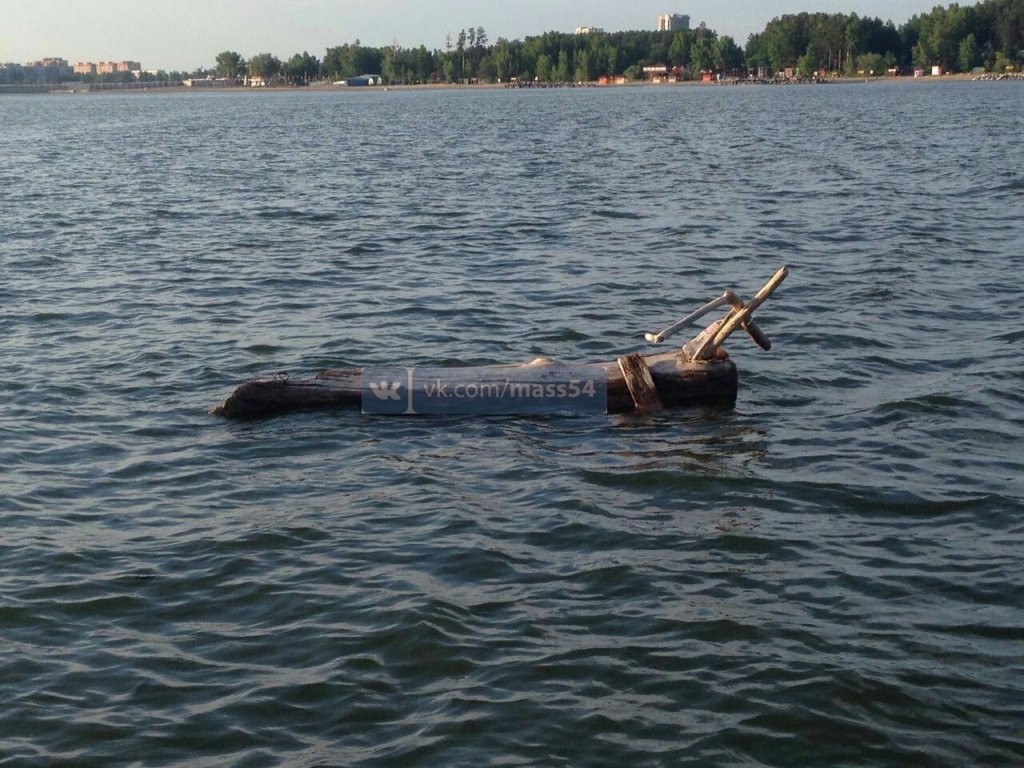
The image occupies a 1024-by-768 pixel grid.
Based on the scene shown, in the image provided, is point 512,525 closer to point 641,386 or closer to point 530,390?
point 530,390

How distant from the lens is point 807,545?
33.4 ft

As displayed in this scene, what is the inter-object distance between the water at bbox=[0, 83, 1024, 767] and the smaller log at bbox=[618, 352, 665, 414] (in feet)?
1.49

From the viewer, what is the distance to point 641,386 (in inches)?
525

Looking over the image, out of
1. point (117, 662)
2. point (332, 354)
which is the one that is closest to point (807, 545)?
point (117, 662)

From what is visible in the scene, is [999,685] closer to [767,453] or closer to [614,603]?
[614,603]

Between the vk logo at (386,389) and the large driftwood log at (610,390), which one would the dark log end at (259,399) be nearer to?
the large driftwood log at (610,390)

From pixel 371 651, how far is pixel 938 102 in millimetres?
108204

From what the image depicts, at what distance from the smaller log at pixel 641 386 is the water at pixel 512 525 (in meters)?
0.46

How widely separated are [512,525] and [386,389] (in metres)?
3.36

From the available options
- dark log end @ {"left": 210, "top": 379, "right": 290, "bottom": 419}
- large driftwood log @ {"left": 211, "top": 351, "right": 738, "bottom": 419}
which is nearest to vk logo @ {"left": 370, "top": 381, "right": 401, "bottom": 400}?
large driftwood log @ {"left": 211, "top": 351, "right": 738, "bottom": 419}

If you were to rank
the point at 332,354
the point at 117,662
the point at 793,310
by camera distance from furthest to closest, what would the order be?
1. the point at 793,310
2. the point at 332,354
3. the point at 117,662

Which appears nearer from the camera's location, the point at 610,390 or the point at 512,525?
the point at 512,525

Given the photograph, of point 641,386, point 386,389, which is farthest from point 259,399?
point 641,386

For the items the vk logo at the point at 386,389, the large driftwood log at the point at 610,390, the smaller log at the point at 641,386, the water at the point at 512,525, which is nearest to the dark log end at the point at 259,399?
the large driftwood log at the point at 610,390
